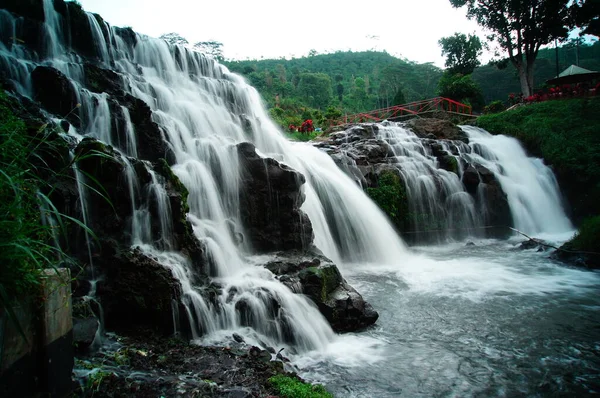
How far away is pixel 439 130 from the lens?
19.6 meters

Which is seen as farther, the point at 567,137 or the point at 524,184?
the point at 567,137

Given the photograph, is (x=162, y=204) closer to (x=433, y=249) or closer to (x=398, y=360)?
(x=398, y=360)

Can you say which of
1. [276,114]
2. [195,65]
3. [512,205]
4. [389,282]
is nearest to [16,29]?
[195,65]

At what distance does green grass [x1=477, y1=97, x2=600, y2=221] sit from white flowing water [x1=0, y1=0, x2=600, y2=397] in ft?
4.33

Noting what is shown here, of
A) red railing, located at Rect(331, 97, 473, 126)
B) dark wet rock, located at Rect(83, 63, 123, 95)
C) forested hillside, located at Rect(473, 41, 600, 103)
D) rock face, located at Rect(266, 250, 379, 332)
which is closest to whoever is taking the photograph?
rock face, located at Rect(266, 250, 379, 332)

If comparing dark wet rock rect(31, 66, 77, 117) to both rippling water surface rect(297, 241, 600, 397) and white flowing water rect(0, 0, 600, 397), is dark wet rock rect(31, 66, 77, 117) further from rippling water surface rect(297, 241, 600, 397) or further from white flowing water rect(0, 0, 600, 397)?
rippling water surface rect(297, 241, 600, 397)

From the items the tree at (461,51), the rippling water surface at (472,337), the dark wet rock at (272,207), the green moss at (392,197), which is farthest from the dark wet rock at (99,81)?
the tree at (461,51)

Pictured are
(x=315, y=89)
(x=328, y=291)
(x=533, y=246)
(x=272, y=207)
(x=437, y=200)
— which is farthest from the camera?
(x=315, y=89)

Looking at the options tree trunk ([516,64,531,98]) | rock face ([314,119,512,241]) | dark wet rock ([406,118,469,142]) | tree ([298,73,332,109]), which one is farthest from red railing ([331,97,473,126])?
tree ([298,73,332,109])

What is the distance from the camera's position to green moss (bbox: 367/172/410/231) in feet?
45.1

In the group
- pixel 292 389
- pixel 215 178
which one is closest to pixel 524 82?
pixel 215 178

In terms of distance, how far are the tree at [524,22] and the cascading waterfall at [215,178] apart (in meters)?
20.8

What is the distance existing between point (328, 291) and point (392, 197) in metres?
7.90

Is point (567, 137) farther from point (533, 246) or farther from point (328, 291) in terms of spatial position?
point (328, 291)
